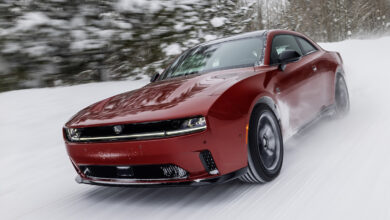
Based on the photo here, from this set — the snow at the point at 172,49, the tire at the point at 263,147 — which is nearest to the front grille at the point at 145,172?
the tire at the point at 263,147

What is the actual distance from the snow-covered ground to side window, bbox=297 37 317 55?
1013mm

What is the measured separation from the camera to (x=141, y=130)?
274 cm

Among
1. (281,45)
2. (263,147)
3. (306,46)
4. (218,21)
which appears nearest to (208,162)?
(263,147)

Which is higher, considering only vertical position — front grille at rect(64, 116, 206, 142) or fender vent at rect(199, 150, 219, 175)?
front grille at rect(64, 116, 206, 142)

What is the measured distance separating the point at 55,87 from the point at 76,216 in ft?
12.1

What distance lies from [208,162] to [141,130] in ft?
1.69

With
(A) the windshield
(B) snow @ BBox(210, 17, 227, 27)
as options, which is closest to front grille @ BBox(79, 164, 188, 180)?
(A) the windshield

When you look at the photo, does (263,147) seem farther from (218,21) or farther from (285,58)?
(218,21)

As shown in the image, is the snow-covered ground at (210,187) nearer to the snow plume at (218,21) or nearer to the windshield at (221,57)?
the windshield at (221,57)

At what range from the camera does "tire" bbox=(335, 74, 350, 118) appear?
17.3 feet

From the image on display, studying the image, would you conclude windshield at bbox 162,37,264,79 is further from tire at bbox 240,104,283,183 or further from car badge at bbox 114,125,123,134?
car badge at bbox 114,125,123,134

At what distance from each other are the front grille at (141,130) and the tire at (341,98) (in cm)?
324

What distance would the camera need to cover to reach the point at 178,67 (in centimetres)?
443

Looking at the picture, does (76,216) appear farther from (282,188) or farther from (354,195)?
(354,195)
